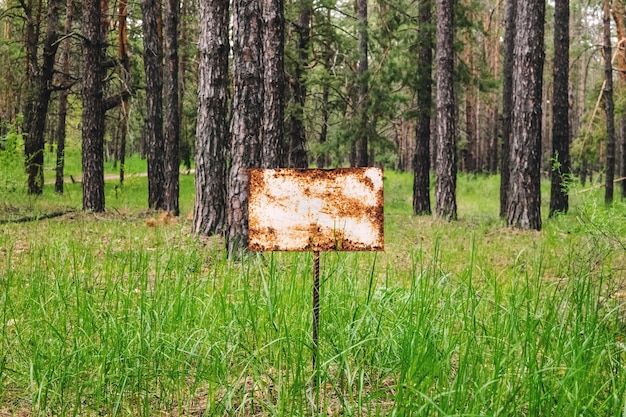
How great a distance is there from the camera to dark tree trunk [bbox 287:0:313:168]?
1653 centimetres

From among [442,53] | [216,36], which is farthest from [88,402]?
[442,53]

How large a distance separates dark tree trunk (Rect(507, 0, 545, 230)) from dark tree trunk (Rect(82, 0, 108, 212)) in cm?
868

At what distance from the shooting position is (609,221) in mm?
4840

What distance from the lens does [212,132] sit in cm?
833

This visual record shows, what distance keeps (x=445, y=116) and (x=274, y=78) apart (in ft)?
16.2

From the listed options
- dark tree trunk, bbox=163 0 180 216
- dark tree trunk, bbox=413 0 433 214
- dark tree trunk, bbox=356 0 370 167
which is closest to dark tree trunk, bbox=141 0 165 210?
dark tree trunk, bbox=163 0 180 216

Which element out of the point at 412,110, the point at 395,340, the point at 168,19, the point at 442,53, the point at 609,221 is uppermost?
the point at 168,19

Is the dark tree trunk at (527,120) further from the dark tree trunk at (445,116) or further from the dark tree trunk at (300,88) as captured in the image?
the dark tree trunk at (300,88)

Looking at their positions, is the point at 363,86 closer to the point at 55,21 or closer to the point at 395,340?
the point at 55,21

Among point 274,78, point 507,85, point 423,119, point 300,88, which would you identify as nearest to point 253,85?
point 274,78

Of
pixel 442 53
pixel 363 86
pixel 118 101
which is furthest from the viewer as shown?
pixel 363 86

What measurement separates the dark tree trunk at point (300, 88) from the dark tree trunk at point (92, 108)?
5691 mm

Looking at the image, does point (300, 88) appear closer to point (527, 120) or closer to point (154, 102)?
point (154, 102)

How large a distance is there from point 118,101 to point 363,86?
724 cm
